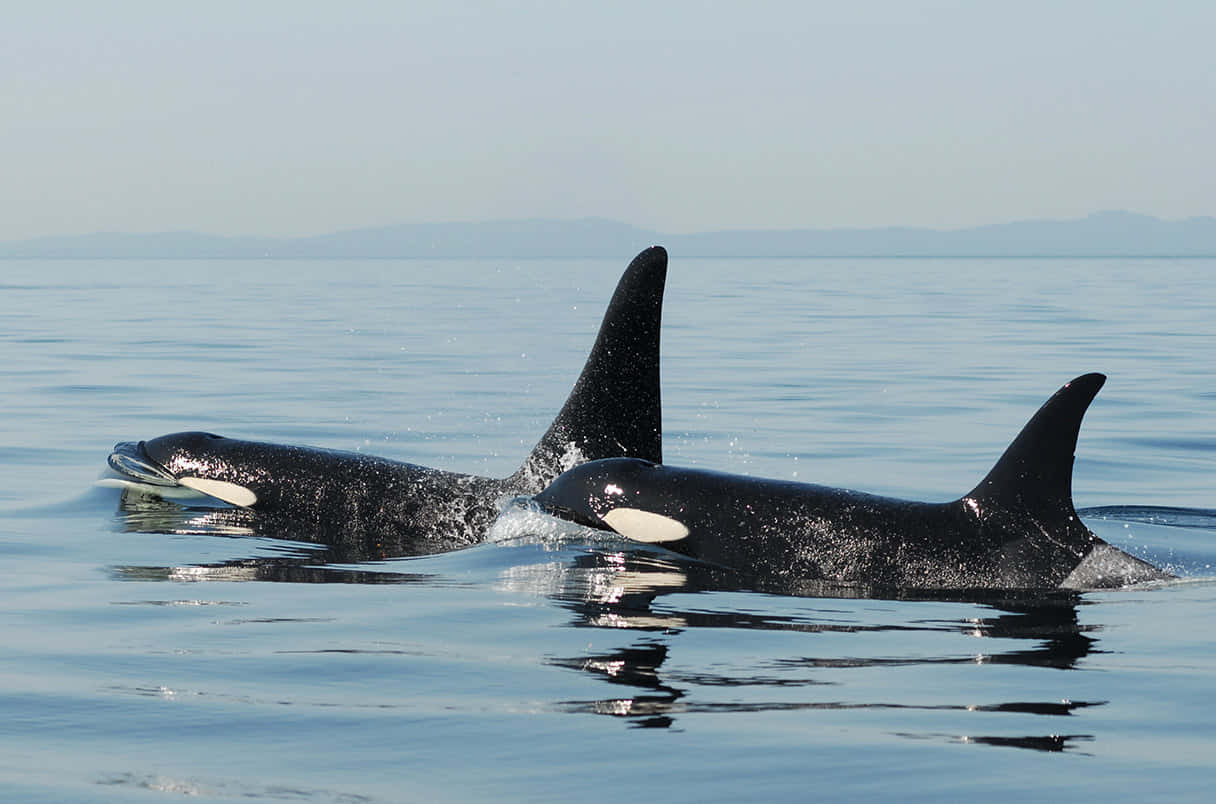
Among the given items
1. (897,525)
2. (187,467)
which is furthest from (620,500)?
(187,467)

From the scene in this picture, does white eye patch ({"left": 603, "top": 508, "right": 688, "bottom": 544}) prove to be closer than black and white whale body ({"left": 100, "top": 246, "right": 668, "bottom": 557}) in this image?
Yes

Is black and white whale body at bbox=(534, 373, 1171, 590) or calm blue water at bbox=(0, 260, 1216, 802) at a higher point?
black and white whale body at bbox=(534, 373, 1171, 590)

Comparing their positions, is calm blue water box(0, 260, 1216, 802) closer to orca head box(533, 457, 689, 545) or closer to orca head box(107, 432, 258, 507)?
orca head box(533, 457, 689, 545)

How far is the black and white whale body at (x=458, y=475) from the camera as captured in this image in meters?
10.5

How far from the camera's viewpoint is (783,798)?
4750mm

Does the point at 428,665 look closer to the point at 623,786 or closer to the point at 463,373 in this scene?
the point at 623,786

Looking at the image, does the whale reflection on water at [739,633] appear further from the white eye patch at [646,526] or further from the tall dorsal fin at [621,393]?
the tall dorsal fin at [621,393]

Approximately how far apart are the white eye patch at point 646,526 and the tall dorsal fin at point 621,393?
1391mm

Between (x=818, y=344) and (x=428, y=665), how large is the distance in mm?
24659

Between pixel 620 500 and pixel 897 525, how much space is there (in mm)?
1632

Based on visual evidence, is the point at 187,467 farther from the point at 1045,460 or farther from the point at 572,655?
the point at 1045,460

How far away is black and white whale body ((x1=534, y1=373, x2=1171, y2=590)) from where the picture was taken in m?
8.23

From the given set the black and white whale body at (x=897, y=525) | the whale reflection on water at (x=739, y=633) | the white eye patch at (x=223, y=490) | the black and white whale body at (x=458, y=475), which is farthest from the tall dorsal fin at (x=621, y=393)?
the white eye patch at (x=223, y=490)

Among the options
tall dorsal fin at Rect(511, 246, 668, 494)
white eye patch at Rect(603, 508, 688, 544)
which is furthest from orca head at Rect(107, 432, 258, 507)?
white eye patch at Rect(603, 508, 688, 544)
